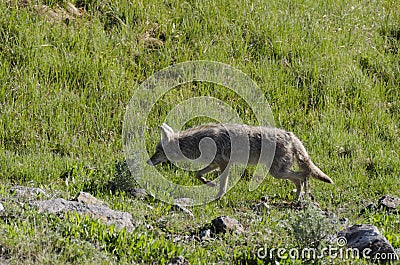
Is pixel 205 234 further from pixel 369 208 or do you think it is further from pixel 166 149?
pixel 369 208

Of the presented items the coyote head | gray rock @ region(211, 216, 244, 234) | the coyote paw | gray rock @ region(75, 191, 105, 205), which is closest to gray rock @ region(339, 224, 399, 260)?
gray rock @ region(211, 216, 244, 234)

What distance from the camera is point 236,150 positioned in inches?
390

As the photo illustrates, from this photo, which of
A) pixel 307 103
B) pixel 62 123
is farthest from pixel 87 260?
pixel 307 103

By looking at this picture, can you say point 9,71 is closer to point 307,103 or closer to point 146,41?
point 146,41

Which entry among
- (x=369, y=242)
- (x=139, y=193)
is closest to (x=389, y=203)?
(x=369, y=242)

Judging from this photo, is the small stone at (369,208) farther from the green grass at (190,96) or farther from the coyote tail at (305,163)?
the coyote tail at (305,163)

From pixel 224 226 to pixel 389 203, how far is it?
8.69 ft

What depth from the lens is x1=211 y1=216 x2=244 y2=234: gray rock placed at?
805 cm

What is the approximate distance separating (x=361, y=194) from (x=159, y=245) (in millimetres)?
4078

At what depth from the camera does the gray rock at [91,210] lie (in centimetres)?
779

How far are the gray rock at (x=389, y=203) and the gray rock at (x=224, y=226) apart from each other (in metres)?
2.32

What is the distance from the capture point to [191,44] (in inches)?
505

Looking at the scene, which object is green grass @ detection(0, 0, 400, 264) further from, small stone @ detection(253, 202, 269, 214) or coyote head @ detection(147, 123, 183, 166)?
coyote head @ detection(147, 123, 183, 166)

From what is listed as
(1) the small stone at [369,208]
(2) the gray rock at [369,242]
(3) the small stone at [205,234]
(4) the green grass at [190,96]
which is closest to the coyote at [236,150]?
(4) the green grass at [190,96]
